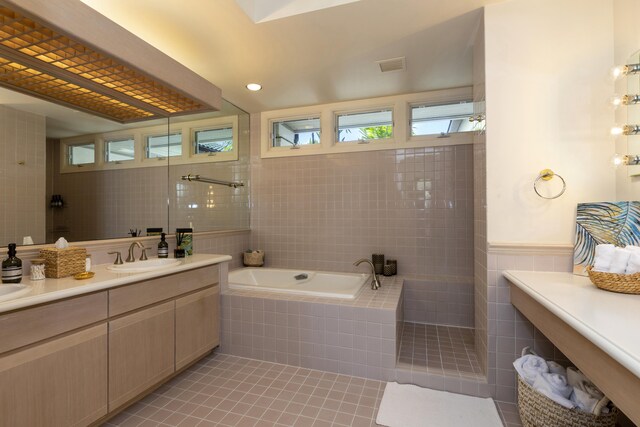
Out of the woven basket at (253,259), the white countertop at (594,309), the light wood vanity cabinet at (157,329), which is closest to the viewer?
the white countertop at (594,309)

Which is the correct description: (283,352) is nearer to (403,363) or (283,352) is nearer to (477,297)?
(403,363)

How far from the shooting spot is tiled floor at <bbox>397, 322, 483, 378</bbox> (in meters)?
2.01

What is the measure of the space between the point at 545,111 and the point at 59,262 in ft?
9.46

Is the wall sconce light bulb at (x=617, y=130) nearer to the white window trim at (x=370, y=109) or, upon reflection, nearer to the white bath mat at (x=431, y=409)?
the white window trim at (x=370, y=109)

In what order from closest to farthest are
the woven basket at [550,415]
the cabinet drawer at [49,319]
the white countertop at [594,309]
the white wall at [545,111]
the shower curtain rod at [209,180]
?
the white countertop at [594,309]
the cabinet drawer at [49,319]
the woven basket at [550,415]
the white wall at [545,111]
the shower curtain rod at [209,180]

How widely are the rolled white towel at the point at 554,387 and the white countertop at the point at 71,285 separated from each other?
211cm

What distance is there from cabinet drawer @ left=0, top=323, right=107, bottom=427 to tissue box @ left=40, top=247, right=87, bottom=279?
38 cm

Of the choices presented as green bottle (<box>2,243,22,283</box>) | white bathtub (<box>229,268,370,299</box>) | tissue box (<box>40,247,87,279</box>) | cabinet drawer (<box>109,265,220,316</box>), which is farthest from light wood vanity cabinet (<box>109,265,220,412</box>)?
white bathtub (<box>229,268,370,299</box>)

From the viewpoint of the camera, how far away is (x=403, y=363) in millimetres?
2086

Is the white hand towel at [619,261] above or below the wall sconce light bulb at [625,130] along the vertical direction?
below

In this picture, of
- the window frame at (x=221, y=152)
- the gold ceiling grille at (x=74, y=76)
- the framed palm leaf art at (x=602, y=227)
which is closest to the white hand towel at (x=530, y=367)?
the framed palm leaf art at (x=602, y=227)

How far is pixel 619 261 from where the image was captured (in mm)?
1307

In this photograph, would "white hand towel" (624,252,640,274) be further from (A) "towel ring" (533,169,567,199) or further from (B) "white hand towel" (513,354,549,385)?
(B) "white hand towel" (513,354,549,385)

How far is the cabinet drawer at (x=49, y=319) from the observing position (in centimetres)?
116
